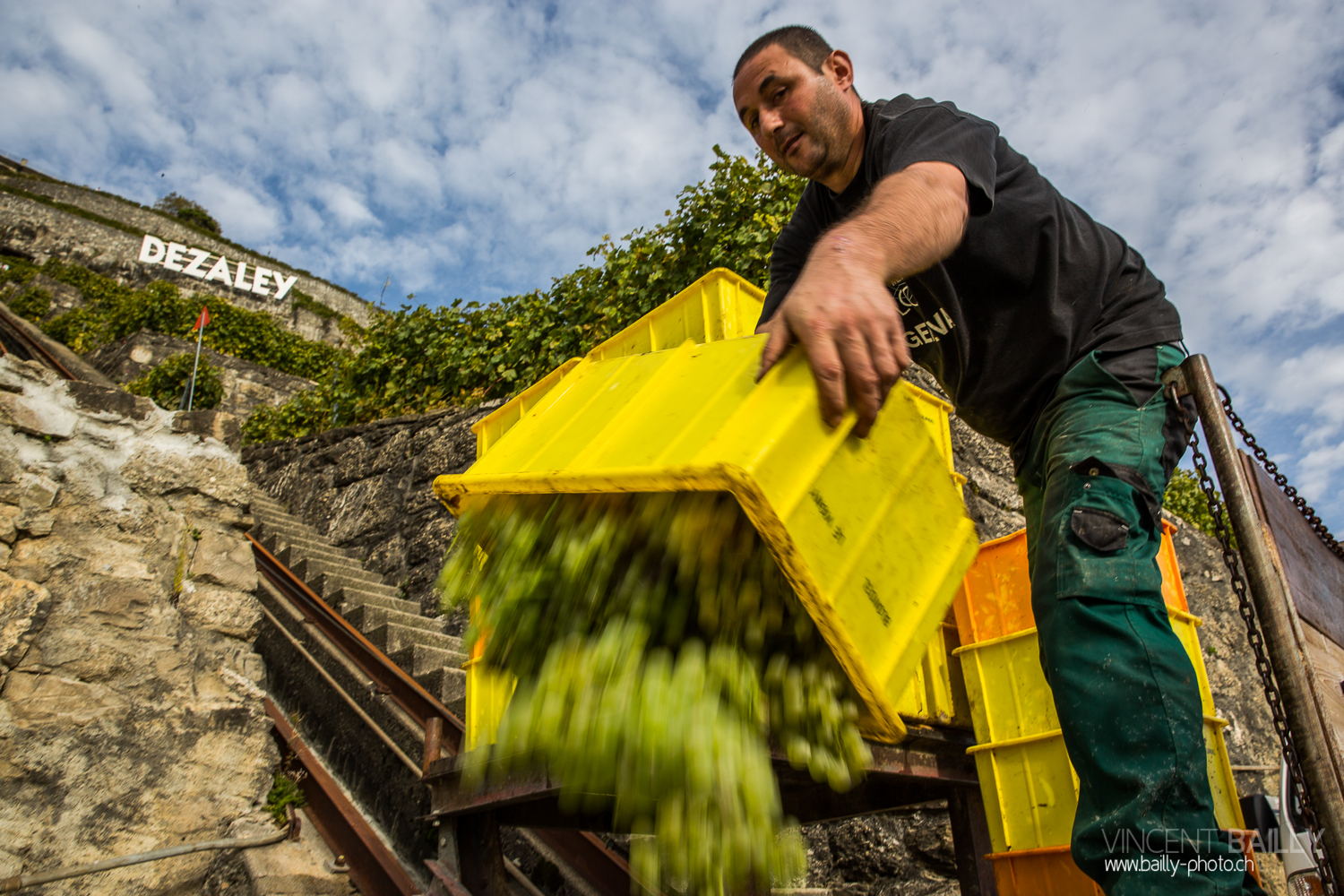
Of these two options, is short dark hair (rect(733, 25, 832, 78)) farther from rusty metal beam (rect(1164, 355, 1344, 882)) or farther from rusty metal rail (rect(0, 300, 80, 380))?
rusty metal rail (rect(0, 300, 80, 380))

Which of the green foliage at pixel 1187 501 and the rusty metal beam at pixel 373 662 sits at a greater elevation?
the green foliage at pixel 1187 501

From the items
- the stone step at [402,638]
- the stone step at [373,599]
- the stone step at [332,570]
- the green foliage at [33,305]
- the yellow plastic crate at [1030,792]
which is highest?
the green foliage at [33,305]

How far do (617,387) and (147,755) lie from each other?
222cm

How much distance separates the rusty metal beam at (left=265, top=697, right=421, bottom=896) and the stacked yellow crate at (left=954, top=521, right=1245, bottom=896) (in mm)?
1797

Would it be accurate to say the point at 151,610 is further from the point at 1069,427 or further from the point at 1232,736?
the point at 1232,736

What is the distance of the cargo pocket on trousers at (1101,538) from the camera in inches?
50.5

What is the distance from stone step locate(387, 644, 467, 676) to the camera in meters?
3.72

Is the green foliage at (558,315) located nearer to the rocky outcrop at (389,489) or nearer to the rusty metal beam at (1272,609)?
the rocky outcrop at (389,489)

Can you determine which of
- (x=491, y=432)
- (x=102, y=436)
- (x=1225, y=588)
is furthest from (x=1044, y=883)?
(x=1225, y=588)

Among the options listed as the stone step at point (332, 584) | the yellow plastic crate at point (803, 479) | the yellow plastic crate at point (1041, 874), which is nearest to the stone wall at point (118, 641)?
the stone step at point (332, 584)

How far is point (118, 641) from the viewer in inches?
107

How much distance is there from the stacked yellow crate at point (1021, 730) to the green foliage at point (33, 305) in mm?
22020

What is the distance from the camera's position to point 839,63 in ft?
5.90

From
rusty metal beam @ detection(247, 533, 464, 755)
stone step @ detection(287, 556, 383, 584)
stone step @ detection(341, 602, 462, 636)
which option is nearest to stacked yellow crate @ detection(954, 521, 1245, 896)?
rusty metal beam @ detection(247, 533, 464, 755)
